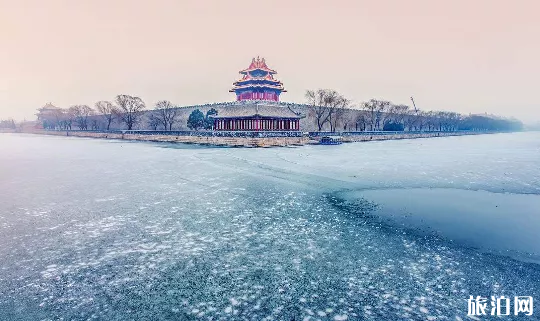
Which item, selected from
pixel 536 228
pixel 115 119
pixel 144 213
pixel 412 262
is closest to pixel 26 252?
pixel 144 213

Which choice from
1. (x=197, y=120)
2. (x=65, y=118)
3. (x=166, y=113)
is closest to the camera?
(x=197, y=120)

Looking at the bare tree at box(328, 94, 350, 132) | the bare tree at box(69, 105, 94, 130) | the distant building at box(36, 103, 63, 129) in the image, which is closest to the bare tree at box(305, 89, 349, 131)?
the bare tree at box(328, 94, 350, 132)

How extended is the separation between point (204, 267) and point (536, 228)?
8.80 metres

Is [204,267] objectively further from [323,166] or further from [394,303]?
[323,166]

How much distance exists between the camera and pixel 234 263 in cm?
661

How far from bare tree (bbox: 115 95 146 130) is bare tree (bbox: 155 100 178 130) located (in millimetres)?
3834

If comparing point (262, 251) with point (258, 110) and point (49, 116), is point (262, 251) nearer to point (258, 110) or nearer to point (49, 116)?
point (258, 110)

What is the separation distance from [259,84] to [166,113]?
802 inches

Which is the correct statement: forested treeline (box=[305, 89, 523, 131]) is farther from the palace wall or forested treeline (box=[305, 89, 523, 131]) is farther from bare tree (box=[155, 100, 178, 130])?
bare tree (box=[155, 100, 178, 130])

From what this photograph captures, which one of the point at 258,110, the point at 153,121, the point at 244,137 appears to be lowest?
the point at 244,137

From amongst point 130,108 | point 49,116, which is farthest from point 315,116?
point 49,116

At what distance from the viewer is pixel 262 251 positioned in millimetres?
7219

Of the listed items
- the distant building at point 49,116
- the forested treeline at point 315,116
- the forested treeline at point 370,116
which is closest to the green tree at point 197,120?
the forested treeline at point 315,116

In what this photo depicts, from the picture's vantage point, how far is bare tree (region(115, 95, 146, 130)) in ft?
217
